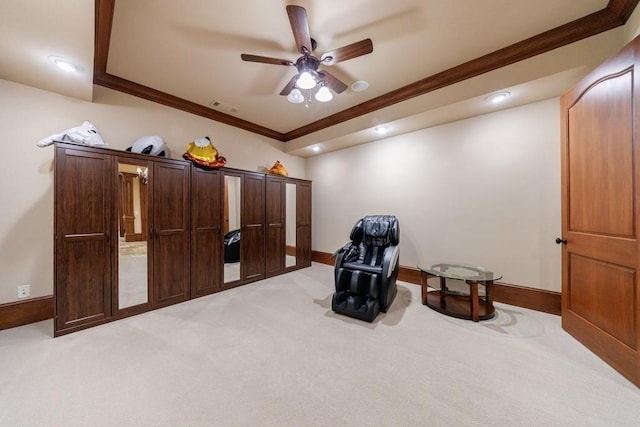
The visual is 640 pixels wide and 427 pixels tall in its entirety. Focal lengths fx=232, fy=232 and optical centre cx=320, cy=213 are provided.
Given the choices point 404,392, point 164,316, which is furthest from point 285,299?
point 404,392

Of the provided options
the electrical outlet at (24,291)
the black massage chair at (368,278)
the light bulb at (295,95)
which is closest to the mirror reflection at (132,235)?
the electrical outlet at (24,291)

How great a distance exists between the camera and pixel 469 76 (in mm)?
2607

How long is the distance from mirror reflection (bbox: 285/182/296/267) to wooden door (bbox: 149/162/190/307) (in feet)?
5.68

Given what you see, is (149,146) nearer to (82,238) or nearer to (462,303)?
(82,238)

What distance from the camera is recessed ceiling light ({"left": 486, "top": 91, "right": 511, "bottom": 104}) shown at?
99.7 inches

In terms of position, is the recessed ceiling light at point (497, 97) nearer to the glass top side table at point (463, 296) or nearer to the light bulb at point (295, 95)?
the glass top side table at point (463, 296)

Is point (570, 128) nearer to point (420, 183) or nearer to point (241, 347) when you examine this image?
point (420, 183)

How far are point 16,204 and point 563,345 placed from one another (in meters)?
5.33

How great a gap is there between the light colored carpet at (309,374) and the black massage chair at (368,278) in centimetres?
14

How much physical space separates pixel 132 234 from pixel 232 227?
1.21 m

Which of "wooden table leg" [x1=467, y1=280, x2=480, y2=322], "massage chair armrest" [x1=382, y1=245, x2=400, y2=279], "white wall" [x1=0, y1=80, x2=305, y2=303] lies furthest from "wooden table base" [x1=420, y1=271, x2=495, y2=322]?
"white wall" [x1=0, y1=80, x2=305, y2=303]

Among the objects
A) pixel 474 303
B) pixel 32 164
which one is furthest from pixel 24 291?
pixel 474 303

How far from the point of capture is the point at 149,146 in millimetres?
2775

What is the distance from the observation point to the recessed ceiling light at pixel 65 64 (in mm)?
2041
